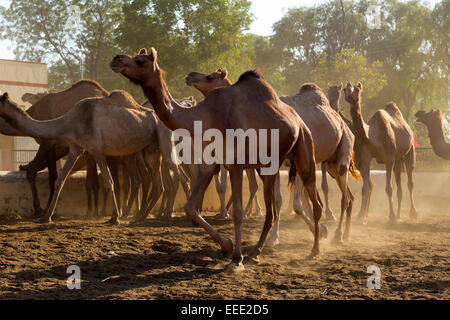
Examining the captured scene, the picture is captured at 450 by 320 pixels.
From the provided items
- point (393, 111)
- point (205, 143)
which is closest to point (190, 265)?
point (205, 143)

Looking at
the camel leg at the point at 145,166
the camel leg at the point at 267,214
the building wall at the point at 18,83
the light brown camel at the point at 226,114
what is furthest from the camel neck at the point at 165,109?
the building wall at the point at 18,83

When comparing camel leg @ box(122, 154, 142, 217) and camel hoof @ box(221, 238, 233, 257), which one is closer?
camel hoof @ box(221, 238, 233, 257)

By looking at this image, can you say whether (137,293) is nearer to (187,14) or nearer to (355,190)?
(355,190)

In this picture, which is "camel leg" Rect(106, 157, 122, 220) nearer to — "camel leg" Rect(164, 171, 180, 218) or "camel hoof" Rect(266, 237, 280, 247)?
"camel leg" Rect(164, 171, 180, 218)

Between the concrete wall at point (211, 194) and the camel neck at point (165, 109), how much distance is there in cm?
529

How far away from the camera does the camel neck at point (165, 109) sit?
6129 millimetres

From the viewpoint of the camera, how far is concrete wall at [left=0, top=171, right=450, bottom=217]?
10312 millimetres

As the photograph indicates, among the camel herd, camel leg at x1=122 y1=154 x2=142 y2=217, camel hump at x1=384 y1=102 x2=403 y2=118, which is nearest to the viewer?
the camel herd

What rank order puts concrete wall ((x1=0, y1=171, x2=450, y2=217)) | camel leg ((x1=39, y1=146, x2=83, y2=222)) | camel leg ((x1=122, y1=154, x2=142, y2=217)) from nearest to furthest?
camel leg ((x1=39, y1=146, x2=83, y2=222)) < concrete wall ((x1=0, y1=171, x2=450, y2=217)) < camel leg ((x1=122, y1=154, x2=142, y2=217))

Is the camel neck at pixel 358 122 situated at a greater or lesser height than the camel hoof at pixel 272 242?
greater

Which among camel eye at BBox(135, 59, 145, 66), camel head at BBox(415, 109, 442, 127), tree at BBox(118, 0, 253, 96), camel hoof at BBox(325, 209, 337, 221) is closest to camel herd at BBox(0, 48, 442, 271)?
camel eye at BBox(135, 59, 145, 66)

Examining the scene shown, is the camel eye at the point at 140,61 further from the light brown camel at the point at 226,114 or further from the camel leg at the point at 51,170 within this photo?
the camel leg at the point at 51,170

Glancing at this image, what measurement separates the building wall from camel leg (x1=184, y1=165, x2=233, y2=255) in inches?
1159

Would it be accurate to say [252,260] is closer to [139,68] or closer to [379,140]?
[139,68]
